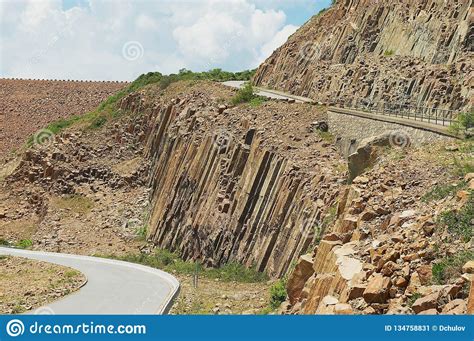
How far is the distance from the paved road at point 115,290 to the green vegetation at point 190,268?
1.74 m

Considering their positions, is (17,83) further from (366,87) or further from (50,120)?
(366,87)

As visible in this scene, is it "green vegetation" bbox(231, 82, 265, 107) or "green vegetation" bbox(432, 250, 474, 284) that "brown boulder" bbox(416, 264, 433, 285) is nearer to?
"green vegetation" bbox(432, 250, 474, 284)

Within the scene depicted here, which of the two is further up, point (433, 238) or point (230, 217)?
point (433, 238)

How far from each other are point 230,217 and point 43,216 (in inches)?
827

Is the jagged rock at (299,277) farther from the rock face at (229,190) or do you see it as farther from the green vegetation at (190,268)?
the green vegetation at (190,268)

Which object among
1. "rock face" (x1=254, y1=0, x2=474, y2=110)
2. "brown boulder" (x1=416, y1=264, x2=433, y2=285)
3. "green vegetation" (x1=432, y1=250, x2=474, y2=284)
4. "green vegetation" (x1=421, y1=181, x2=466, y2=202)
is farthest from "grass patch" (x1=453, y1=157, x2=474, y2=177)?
"rock face" (x1=254, y1=0, x2=474, y2=110)

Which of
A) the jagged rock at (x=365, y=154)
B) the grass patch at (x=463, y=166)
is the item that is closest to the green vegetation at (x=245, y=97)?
the jagged rock at (x=365, y=154)

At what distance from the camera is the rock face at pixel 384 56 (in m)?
36.8

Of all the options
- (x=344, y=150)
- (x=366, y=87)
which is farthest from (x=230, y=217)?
(x=366, y=87)

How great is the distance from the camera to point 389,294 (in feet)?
53.7

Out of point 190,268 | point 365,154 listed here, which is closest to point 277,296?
point 365,154

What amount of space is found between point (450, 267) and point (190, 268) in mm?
25441

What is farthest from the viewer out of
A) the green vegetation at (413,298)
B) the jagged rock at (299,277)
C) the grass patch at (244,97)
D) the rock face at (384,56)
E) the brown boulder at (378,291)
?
the grass patch at (244,97)

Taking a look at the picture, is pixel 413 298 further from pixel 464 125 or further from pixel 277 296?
pixel 464 125
